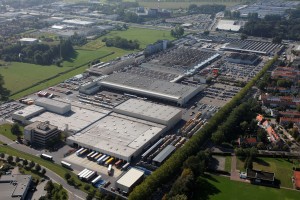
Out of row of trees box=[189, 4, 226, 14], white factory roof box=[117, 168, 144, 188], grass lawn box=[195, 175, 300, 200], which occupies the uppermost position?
row of trees box=[189, 4, 226, 14]

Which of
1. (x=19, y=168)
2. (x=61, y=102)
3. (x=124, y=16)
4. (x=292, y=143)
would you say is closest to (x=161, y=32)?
(x=124, y=16)

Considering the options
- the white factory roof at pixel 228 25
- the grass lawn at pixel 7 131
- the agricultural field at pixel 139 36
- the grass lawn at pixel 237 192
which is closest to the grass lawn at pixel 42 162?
the grass lawn at pixel 7 131

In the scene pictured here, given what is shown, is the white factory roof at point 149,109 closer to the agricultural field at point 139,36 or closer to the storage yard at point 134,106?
the storage yard at point 134,106

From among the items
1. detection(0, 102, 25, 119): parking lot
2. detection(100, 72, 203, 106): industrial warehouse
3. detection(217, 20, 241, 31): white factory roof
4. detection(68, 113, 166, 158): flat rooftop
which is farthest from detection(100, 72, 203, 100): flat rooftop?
detection(217, 20, 241, 31): white factory roof

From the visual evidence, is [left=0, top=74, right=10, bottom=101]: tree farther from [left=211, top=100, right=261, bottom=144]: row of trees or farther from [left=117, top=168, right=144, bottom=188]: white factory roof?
[left=211, top=100, right=261, bottom=144]: row of trees

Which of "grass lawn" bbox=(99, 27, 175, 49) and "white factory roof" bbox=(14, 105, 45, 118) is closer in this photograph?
"white factory roof" bbox=(14, 105, 45, 118)

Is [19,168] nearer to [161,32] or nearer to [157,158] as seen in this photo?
[157,158]
